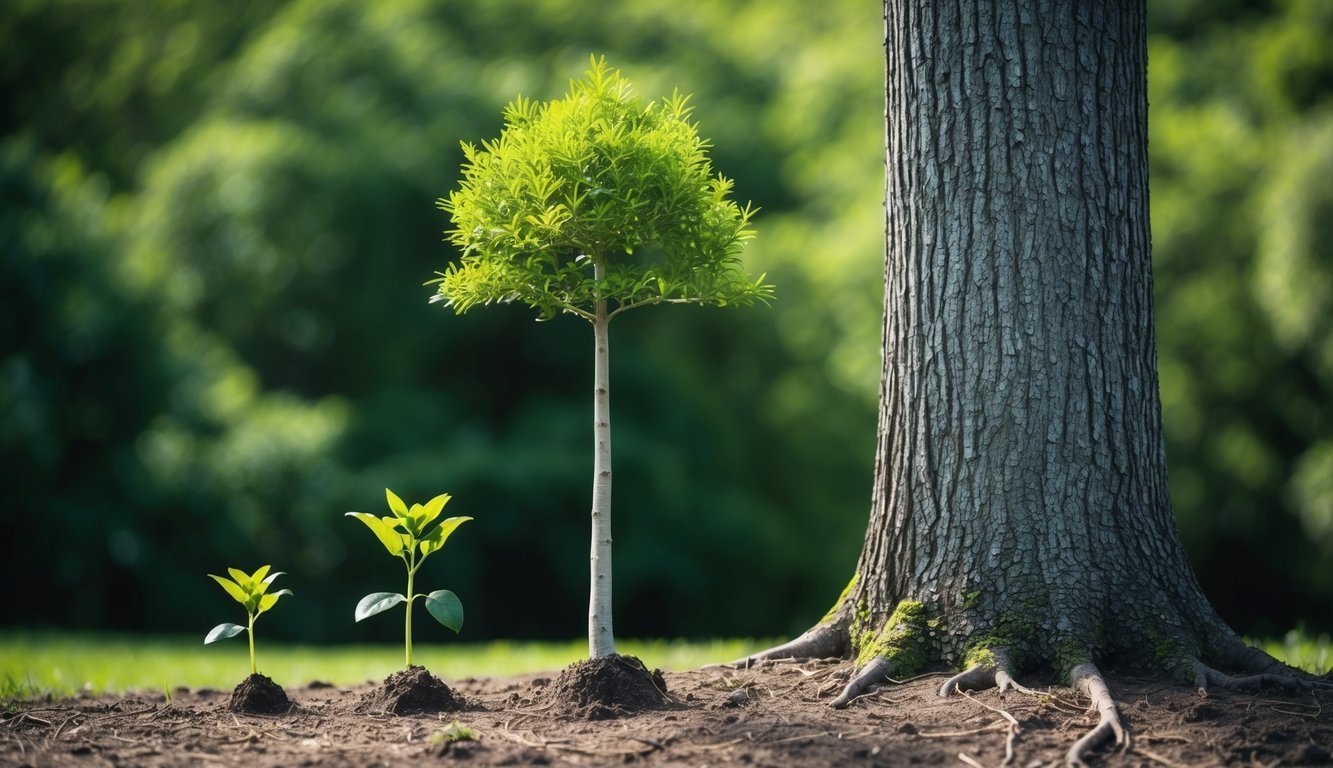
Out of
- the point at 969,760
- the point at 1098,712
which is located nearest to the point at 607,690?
the point at 969,760

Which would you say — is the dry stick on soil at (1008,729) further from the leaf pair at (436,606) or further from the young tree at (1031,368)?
the leaf pair at (436,606)

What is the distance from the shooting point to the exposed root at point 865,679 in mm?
3625

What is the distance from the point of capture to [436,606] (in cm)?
370

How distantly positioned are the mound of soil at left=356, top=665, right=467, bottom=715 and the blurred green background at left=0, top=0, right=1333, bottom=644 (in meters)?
9.71

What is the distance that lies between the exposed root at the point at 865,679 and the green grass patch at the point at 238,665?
151 centimetres

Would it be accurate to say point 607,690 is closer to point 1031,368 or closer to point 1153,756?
point 1153,756

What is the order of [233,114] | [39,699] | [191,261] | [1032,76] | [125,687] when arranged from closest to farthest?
[1032,76] → [39,699] → [125,687] → [191,261] → [233,114]

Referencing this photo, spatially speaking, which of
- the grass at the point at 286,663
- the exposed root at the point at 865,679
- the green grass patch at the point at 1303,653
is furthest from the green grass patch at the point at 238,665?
the green grass patch at the point at 1303,653

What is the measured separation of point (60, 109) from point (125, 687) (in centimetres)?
1615

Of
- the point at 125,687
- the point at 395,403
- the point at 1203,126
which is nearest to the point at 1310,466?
the point at 1203,126

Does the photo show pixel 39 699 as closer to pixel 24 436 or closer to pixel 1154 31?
pixel 24 436

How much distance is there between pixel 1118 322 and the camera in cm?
389

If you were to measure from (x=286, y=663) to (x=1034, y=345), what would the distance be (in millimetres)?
5728

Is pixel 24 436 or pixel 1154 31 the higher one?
pixel 1154 31
